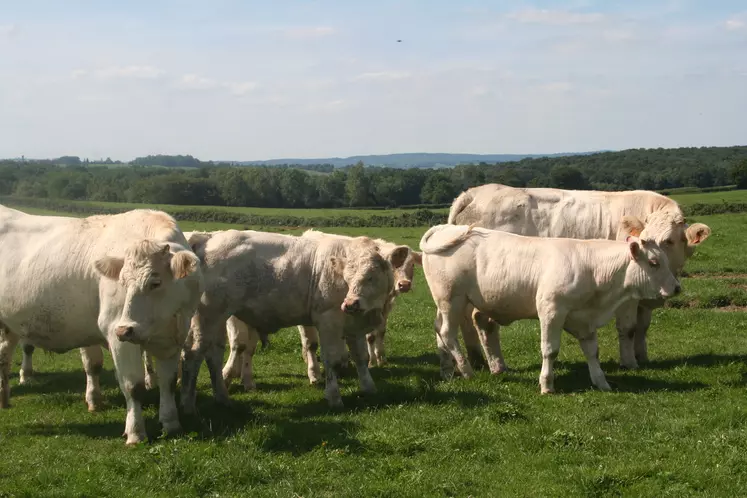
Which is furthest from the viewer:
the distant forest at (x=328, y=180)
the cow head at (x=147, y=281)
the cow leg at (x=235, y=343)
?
the distant forest at (x=328, y=180)

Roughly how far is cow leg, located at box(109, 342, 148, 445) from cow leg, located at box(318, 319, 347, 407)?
2.62 meters

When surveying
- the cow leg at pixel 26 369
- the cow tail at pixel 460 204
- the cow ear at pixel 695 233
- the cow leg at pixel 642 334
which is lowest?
the cow leg at pixel 26 369

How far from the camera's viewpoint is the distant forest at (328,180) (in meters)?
33.0

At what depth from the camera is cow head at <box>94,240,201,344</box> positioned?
915 centimetres

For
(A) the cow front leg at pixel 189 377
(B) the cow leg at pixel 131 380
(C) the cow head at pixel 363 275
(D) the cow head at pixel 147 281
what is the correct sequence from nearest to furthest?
(D) the cow head at pixel 147 281 < (B) the cow leg at pixel 131 380 < (C) the cow head at pixel 363 275 < (A) the cow front leg at pixel 189 377

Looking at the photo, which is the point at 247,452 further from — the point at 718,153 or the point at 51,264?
the point at 718,153

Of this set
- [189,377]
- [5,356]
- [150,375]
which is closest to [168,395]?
[189,377]

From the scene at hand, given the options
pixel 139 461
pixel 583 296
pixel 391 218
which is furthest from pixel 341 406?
pixel 391 218

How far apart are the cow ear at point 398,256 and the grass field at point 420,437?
1912 millimetres

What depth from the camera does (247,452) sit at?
867cm

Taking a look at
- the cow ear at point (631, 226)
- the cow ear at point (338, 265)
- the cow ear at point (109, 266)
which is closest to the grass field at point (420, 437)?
the cow ear at point (338, 265)

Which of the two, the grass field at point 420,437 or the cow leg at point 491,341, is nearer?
the grass field at point 420,437

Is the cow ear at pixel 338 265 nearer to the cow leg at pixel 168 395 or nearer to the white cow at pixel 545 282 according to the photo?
the white cow at pixel 545 282

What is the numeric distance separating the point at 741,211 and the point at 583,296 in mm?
39676
